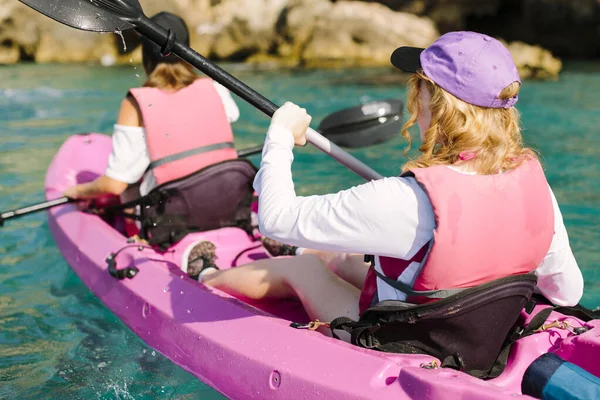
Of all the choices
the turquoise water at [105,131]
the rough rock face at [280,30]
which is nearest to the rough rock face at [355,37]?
the rough rock face at [280,30]

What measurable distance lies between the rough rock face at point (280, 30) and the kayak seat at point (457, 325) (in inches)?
413

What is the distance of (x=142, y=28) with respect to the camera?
2545 mm

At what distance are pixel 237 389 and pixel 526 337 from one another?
891mm

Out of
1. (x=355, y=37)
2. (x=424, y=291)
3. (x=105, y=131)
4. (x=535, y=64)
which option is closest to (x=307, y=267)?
(x=424, y=291)

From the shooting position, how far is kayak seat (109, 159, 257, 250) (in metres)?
3.12

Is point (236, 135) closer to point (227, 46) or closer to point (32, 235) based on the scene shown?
point (32, 235)

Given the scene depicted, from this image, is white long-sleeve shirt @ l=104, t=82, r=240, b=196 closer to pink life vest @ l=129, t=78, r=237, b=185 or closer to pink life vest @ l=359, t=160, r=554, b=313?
pink life vest @ l=129, t=78, r=237, b=185

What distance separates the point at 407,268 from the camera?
1966mm

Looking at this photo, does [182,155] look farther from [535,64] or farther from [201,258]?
[535,64]

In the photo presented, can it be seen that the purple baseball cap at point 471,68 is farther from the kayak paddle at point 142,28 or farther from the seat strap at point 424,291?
the kayak paddle at point 142,28

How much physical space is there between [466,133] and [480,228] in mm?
235

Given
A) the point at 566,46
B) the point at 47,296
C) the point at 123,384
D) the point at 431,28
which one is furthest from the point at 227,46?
the point at 123,384

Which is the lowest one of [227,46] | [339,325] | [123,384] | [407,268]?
[227,46]

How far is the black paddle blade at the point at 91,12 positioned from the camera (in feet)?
8.34
